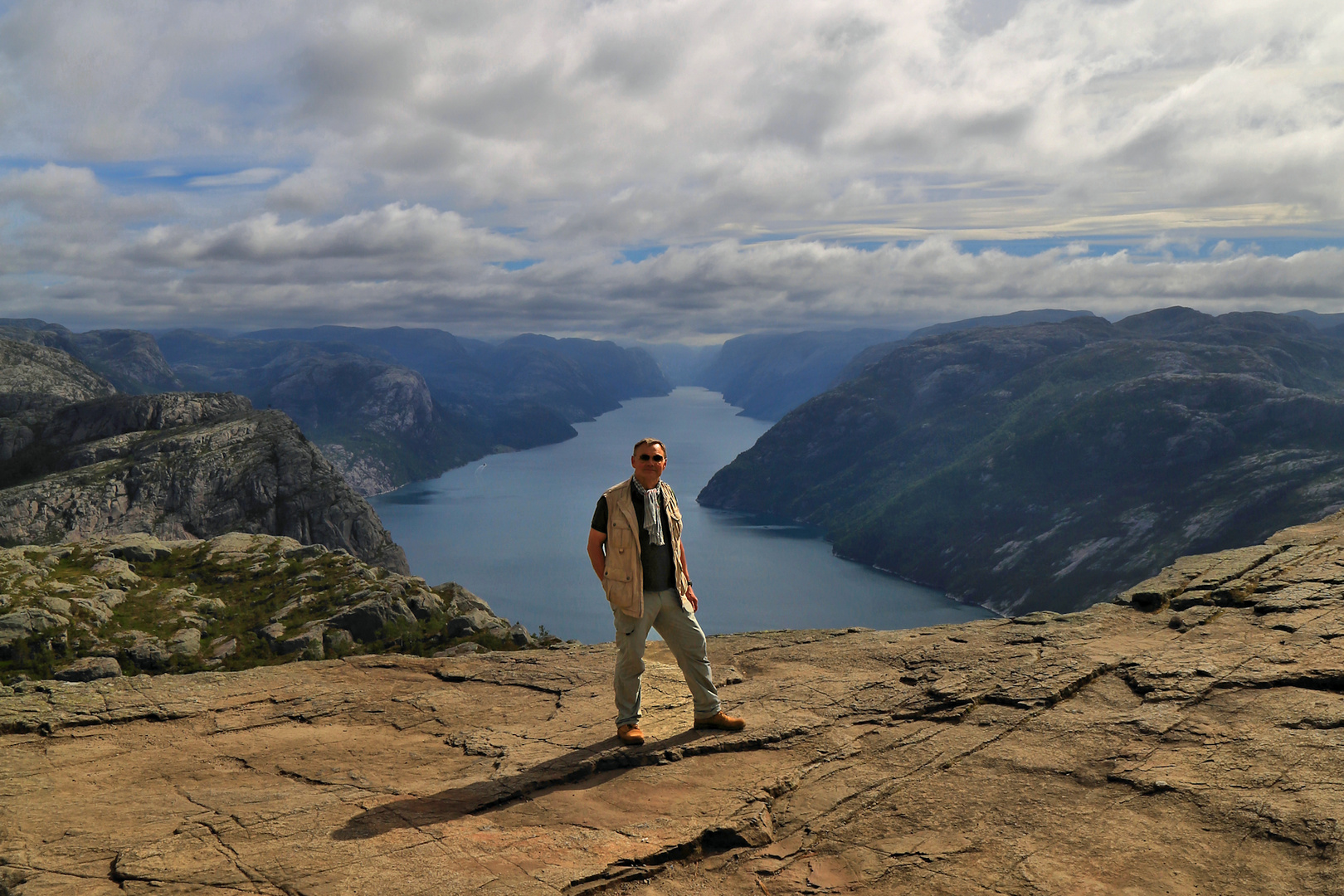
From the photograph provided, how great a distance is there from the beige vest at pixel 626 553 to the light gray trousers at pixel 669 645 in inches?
7.5

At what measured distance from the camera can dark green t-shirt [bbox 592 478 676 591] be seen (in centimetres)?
1138

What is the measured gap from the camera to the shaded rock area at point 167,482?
112m

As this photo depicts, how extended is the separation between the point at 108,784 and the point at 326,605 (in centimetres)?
3001

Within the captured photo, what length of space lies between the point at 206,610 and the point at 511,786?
3167 centimetres

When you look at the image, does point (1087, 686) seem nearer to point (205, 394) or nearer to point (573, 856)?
point (573, 856)

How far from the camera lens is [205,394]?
15962cm

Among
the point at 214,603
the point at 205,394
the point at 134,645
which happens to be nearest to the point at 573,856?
the point at 134,645

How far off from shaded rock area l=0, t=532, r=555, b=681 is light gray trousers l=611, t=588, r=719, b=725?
19.6m

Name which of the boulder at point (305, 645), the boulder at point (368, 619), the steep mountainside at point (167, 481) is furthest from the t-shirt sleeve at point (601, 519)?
the steep mountainside at point (167, 481)

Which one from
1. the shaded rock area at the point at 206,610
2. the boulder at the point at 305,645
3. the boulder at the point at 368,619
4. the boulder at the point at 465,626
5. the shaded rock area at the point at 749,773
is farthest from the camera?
the boulder at the point at 368,619

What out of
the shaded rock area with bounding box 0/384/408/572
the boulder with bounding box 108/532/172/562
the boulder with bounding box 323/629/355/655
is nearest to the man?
the boulder with bounding box 323/629/355/655

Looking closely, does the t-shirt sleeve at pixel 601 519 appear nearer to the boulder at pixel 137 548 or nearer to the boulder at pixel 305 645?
the boulder at pixel 305 645

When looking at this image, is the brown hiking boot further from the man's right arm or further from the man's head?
the man's head

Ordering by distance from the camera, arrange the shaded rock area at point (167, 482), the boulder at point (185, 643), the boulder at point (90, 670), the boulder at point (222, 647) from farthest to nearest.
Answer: the shaded rock area at point (167, 482) < the boulder at point (222, 647) < the boulder at point (185, 643) < the boulder at point (90, 670)
